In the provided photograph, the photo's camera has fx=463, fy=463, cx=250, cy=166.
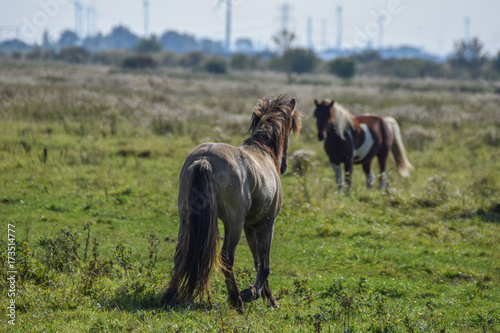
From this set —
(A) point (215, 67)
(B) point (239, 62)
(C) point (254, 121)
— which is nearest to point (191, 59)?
(B) point (239, 62)

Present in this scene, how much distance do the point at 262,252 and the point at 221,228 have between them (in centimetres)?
345

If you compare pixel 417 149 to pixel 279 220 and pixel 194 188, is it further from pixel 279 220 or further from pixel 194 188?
pixel 194 188

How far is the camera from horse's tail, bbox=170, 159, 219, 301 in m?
4.21

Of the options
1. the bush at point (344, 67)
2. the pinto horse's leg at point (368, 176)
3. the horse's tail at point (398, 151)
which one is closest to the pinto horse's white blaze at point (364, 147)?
the pinto horse's leg at point (368, 176)

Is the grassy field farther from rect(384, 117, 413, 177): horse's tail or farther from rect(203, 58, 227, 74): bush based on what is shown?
rect(203, 58, 227, 74): bush

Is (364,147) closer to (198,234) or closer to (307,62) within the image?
(198,234)

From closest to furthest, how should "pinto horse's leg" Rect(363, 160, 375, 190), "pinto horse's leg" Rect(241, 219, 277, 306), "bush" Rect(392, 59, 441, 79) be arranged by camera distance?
"pinto horse's leg" Rect(241, 219, 277, 306) → "pinto horse's leg" Rect(363, 160, 375, 190) → "bush" Rect(392, 59, 441, 79)

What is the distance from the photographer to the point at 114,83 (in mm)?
30906

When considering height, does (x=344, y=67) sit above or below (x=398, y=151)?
above

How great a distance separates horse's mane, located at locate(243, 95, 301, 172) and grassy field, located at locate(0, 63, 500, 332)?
65.8 inches

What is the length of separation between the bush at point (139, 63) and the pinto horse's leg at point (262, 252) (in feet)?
180

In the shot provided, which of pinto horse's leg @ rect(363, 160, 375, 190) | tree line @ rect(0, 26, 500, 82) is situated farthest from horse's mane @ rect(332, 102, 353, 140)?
tree line @ rect(0, 26, 500, 82)

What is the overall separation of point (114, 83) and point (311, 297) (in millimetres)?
28180

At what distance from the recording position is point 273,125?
19.0ft
